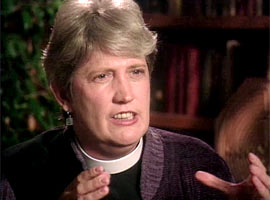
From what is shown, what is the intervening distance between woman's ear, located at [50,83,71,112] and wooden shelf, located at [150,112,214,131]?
0.16 meters

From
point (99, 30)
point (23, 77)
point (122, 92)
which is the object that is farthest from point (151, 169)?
point (23, 77)

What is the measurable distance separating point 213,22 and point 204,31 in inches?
1.0

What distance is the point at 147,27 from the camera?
862mm

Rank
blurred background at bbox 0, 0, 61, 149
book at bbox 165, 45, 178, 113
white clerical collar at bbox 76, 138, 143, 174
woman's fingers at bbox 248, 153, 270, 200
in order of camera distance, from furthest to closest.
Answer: blurred background at bbox 0, 0, 61, 149 → book at bbox 165, 45, 178, 113 → white clerical collar at bbox 76, 138, 143, 174 → woman's fingers at bbox 248, 153, 270, 200

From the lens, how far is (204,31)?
96 centimetres

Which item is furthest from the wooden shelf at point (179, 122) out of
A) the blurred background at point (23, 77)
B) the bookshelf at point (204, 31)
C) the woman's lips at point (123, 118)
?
the blurred background at point (23, 77)

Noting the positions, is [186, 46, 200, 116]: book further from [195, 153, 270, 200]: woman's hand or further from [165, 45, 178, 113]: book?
[195, 153, 270, 200]: woman's hand

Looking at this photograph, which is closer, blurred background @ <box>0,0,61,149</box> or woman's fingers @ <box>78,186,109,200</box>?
woman's fingers @ <box>78,186,109,200</box>

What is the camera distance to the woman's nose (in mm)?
794

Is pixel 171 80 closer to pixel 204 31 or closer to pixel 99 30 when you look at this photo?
pixel 204 31

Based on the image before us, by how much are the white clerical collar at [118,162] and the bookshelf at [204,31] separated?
71 millimetres

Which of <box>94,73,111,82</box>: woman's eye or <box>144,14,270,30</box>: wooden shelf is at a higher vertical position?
<box>144,14,270,30</box>: wooden shelf

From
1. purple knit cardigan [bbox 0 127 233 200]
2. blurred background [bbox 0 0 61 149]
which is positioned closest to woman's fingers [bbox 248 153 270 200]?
purple knit cardigan [bbox 0 127 233 200]

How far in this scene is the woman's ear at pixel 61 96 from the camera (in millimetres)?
869
